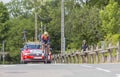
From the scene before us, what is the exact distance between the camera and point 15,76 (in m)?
13.5

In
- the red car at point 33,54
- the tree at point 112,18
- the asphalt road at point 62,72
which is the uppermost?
the tree at point 112,18

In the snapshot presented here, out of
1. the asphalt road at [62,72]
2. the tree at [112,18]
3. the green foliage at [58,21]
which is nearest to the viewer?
the asphalt road at [62,72]

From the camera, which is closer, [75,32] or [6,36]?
[75,32]

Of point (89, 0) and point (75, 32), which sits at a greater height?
point (89, 0)

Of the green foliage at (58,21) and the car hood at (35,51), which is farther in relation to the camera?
the green foliage at (58,21)

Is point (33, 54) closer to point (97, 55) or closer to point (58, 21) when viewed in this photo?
point (97, 55)

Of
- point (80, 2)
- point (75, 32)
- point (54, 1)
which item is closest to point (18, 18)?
point (54, 1)

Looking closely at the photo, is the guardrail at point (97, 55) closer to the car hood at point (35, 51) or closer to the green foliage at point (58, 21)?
the green foliage at point (58, 21)

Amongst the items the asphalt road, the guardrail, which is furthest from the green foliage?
the asphalt road

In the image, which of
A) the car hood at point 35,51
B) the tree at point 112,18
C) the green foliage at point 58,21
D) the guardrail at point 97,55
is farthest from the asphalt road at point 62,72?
the tree at point 112,18

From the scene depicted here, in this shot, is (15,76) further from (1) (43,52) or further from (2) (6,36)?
(2) (6,36)

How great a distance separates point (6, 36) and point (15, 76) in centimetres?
9109

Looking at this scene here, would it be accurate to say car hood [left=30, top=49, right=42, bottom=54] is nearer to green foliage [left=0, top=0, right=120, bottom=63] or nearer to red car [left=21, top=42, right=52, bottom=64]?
red car [left=21, top=42, right=52, bottom=64]

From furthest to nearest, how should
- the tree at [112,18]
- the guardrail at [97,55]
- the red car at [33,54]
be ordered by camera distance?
the tree at [112,18], the red car at [33,54], the guardrail at [97,55]
